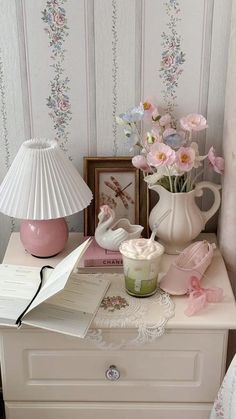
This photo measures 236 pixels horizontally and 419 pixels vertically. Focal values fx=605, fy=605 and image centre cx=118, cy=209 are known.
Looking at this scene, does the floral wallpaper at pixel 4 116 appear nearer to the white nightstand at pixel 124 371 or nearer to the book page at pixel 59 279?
the book page at pixel 59 279

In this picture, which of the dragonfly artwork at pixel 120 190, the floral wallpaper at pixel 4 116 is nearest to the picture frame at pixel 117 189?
the dragonfly artwork at pixel 120 190

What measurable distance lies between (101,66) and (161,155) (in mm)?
322

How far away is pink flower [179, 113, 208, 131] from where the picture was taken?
1557mm

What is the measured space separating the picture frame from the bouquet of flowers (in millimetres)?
63

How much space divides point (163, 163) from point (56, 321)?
462mm

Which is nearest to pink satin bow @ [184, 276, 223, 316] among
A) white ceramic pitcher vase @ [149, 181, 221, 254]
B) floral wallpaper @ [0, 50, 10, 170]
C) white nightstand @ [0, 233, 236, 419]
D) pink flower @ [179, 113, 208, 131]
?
white nightstand @ [0, 233, 236, 419]

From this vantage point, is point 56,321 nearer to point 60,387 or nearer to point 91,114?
point 60,387

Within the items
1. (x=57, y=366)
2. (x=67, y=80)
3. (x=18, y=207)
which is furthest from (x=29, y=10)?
(x=57, y=366)

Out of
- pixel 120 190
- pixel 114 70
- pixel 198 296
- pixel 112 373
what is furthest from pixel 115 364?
pixel 114 70

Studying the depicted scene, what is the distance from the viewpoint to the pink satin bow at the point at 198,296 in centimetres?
142

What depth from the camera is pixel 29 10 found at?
158 centimetres

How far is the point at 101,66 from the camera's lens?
1.63 metres

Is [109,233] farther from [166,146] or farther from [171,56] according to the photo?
[171,56]

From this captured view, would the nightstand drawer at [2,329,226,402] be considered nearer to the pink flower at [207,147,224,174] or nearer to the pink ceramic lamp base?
the pink ceramic lamp base
